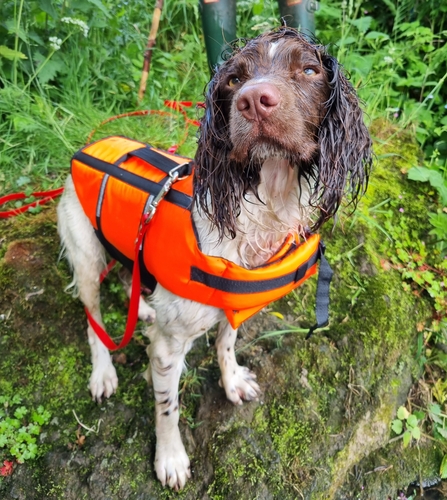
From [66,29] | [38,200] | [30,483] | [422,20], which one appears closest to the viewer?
[30,483]

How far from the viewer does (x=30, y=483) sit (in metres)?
2.09

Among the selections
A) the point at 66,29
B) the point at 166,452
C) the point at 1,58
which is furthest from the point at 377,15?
the point at 166,452

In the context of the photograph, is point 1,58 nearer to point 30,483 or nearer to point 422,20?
point 30,483

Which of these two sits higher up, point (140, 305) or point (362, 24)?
point (362, 24)

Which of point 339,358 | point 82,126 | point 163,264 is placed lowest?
point 339,358

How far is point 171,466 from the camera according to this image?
2.08m

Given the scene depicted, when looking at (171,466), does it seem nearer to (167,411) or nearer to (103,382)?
(167,411)

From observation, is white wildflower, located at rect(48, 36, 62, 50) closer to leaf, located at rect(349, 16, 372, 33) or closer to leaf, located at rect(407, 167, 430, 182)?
leaf, located at rect(349, 16, 372, 33)

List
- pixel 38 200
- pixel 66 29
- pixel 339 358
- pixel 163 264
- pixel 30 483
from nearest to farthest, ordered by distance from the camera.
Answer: pixel 163 264 → pixel 30 483 → pixel 339 358 → pixel 38 200 → pixel 66 29

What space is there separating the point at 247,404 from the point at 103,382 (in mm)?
829

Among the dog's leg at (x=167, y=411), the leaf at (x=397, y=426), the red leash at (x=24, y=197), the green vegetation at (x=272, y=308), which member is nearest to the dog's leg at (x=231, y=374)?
the green vegetation at (x=272, y=308)

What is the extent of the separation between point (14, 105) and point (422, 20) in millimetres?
4257

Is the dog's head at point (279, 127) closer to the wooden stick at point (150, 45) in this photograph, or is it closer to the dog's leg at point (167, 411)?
the dog's leg at point (167, 411)

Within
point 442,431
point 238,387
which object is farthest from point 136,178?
point 442,431
